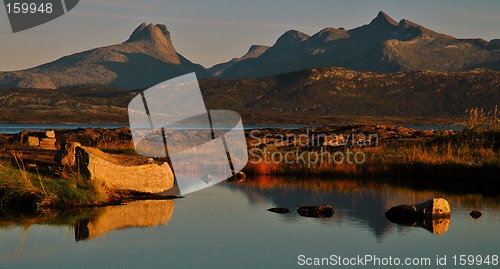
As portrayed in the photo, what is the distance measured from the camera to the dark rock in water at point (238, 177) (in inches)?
1304

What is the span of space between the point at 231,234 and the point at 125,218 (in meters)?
3.76

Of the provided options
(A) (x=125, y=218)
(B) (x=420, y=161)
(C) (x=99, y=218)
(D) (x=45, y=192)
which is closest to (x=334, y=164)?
(B) (x=420, y=161)

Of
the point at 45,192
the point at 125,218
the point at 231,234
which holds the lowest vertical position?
the point at 231,234

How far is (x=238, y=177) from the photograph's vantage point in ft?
111

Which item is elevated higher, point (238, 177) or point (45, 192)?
point (45, 192)

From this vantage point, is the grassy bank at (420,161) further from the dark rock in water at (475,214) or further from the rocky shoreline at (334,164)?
the dark rock in water at (475,214)

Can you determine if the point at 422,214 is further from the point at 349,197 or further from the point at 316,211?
the point at 349,197

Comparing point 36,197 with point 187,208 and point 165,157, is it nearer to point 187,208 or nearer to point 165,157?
point 187,208

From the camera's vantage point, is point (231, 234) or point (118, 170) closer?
point (231, 234)

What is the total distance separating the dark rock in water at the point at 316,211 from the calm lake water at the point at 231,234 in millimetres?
297

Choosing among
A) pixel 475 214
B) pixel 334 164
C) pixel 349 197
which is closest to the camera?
pixel 475 214

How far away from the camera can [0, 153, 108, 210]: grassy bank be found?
23312 mm

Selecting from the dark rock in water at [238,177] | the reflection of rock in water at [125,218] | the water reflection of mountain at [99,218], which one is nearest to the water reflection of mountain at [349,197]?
the dark rock in water at [238,177]

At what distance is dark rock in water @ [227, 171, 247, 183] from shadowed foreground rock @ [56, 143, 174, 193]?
4.93 m
